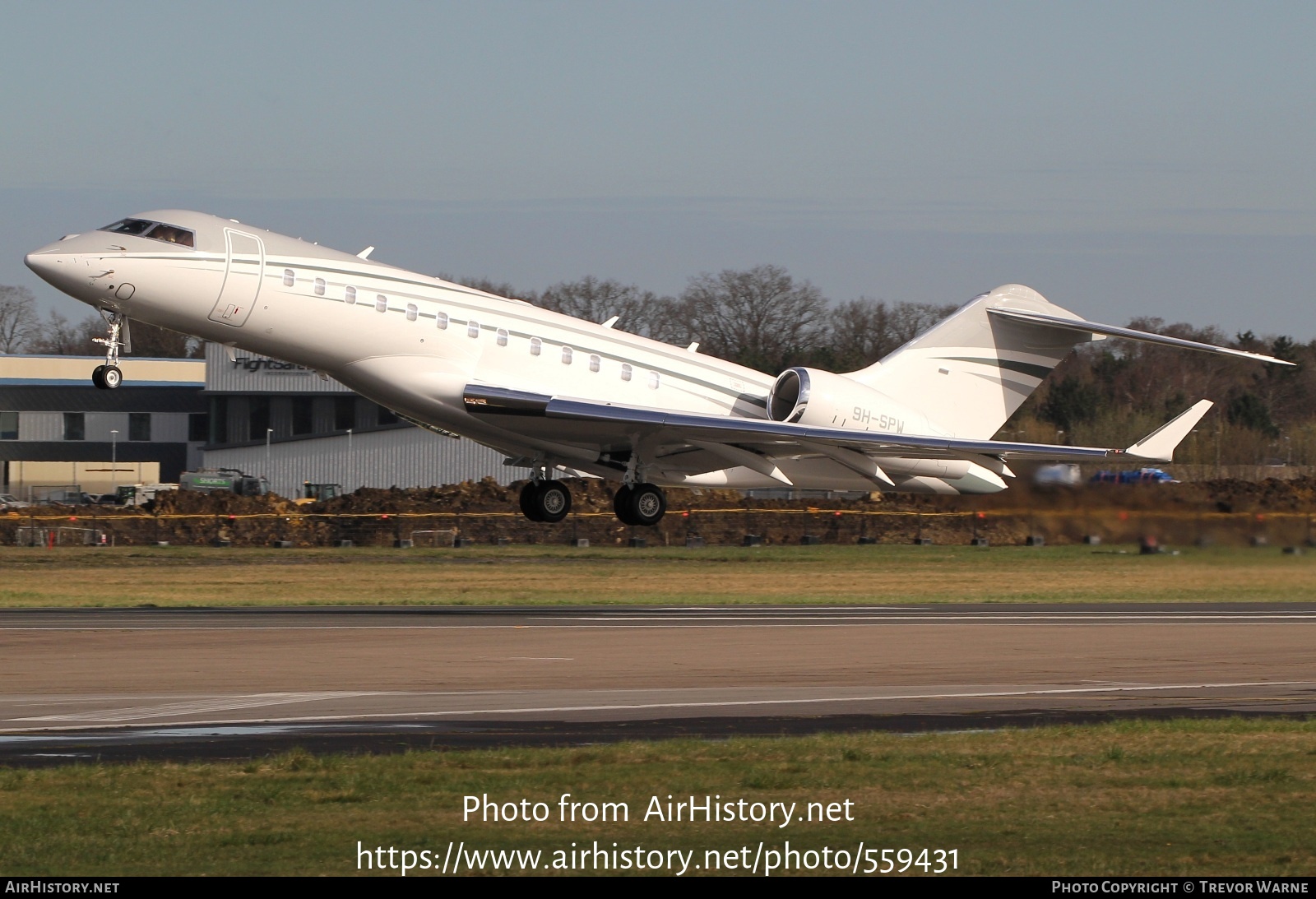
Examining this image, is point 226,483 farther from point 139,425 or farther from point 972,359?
point 972,359

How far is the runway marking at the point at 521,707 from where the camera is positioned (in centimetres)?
1456

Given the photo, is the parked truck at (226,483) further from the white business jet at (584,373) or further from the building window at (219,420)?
the white business jet at (584,373)

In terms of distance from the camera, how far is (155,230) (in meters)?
22.6

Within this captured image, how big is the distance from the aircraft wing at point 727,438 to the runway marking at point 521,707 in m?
7.33

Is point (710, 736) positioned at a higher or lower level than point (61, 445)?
lower

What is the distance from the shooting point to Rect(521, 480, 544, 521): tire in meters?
27.5

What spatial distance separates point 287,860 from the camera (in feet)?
28.1

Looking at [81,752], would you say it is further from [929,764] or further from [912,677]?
[912,677]

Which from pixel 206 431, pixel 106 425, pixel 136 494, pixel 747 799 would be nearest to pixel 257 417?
pixel 206 431

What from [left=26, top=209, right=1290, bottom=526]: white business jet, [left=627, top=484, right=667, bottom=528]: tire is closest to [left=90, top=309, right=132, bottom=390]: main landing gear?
[left=26, top=209, right=1290, bottom=526]: white business jet

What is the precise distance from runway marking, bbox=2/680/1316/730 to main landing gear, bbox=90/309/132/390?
765cm

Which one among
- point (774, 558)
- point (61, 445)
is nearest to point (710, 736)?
point (774, 558)

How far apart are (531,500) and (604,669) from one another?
889cm
